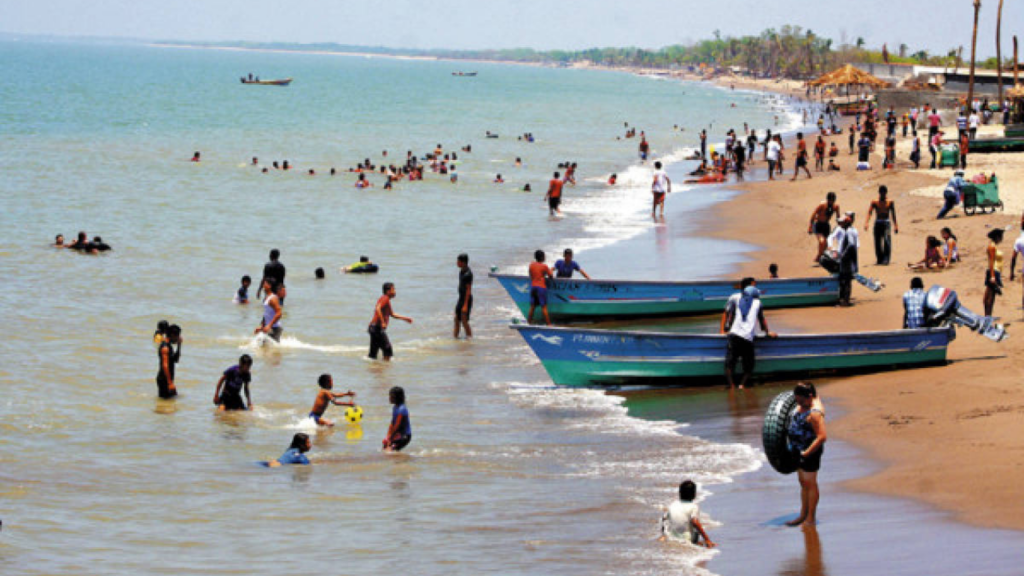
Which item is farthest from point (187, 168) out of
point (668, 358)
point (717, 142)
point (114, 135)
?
point (668, 358)

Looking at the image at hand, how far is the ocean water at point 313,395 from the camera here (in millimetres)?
11609

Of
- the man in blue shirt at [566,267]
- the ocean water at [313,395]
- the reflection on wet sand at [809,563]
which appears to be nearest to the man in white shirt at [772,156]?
the ocean water at [313,395]

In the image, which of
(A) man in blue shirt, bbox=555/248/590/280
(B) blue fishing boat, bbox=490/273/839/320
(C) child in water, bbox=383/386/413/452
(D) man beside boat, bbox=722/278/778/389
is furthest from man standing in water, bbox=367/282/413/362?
(D) man beside boat, bbox=722/278/778/389

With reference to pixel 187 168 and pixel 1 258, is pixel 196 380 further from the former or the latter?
pixel 187 168

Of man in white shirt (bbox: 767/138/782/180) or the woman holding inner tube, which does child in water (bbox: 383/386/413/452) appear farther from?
man in white shirt (bbox: 767/138/782/180)

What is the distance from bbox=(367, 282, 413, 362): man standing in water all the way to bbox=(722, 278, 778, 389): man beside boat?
5.20 m

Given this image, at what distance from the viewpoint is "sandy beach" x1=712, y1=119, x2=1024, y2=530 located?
1191 centimetres

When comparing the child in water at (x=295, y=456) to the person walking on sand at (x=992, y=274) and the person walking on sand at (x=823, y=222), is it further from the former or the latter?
the person walking on sand at (x=823, y=222)

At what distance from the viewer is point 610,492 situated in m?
12.8

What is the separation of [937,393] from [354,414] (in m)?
7.33

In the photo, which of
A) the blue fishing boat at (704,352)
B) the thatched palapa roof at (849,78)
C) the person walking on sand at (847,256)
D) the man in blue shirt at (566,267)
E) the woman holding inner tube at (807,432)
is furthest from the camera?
the thatched palapa roof at (849,78)

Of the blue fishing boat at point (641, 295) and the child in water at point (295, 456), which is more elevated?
the blue fishing boat at point (641, 295)

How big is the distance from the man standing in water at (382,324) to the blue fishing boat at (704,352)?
3.18 meters

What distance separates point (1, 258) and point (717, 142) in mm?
51417
